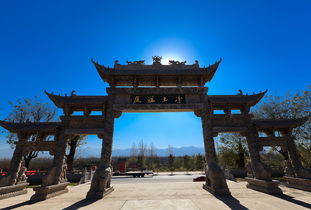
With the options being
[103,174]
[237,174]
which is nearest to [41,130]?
[103,174]

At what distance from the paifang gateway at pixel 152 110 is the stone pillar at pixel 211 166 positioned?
0.06 metres

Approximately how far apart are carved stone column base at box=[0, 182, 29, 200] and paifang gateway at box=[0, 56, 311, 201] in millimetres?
21

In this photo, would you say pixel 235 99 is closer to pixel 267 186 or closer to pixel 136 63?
pixel 267 186

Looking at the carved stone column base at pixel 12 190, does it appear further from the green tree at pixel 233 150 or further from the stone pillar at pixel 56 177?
the green tree at pixel 233 150

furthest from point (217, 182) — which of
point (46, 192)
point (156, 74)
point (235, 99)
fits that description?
point (46, 192)

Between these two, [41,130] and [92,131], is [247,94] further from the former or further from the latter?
[41,130]

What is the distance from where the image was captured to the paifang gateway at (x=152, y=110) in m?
8.80

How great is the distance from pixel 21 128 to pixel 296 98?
25.4 metres

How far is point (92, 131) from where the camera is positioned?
9.14 metres

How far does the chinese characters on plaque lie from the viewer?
9812mm

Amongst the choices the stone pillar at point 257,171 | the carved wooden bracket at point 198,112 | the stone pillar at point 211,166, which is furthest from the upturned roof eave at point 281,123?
the carved wooden bracket at point 198,112

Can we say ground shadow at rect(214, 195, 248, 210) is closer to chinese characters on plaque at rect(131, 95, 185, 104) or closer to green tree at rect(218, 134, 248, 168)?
chinese characters on plaque at rect(131, 95, 185, 104)

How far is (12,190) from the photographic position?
8.53m

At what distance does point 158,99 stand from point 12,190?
33.3 ft
